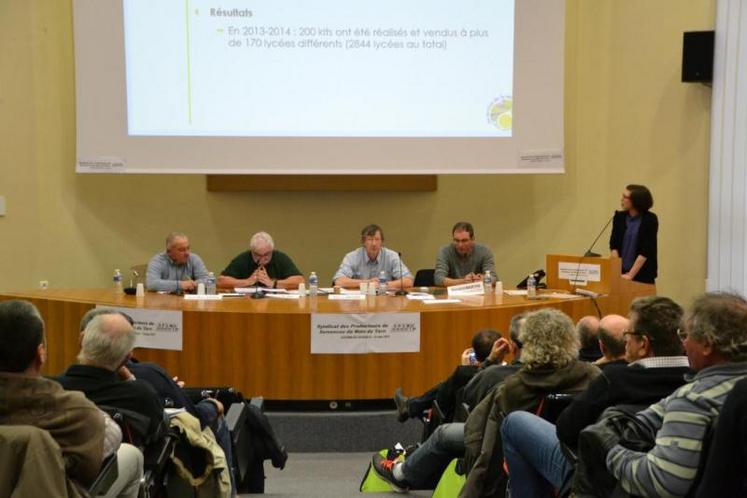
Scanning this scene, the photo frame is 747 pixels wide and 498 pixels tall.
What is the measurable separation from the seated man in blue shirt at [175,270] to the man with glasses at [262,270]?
0.22 metres

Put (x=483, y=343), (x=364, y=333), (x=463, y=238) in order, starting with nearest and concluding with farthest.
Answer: (x=483, y=343) → (x=364, y=333) → (x=463, y=238)

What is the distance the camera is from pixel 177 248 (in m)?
Result: 6.65

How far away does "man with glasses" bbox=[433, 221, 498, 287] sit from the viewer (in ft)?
23.1

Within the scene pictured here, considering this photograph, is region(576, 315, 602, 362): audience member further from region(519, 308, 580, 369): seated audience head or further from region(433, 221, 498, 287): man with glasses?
region(433, 221, 498, 287): man with glasses

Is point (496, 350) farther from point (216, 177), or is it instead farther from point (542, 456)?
point (216, 177)

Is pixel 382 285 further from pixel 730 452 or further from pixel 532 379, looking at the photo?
pixel 730 452

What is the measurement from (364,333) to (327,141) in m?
2.63

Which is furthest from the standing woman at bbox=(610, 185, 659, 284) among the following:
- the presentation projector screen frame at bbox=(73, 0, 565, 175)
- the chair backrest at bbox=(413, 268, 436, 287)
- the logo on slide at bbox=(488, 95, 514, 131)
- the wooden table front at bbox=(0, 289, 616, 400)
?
the wooden table front at bbox=(0, 289, 616, 400)

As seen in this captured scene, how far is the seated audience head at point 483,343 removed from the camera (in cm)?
429

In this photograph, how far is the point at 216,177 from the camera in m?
8.20

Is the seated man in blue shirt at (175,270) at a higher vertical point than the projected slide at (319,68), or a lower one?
lower

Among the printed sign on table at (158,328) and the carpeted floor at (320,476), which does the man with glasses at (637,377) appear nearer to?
the carpeted floor at (320,476)

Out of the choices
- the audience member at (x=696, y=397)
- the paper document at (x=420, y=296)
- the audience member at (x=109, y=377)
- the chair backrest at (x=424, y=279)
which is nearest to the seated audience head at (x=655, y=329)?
the audience member at (x=696, y=397)

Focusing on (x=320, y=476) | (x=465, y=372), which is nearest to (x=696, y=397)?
(x=465, y=372)
